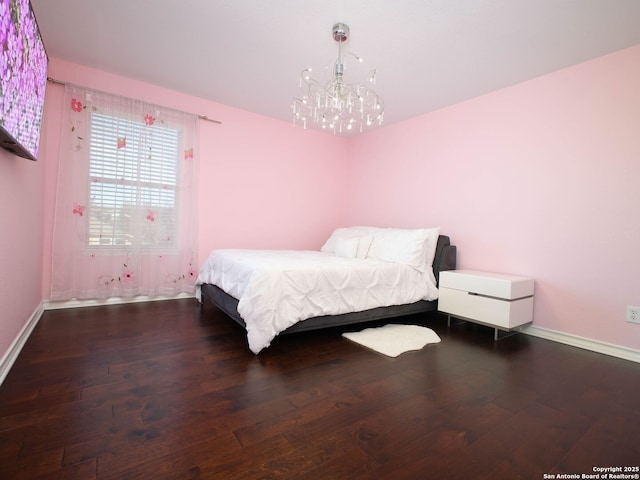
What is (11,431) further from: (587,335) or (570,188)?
(570,188)

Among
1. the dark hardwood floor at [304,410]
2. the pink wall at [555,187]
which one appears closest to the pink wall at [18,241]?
the dark hardwood floor at [304,410]

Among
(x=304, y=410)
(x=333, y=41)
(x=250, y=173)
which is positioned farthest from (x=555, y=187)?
(x=250, y=173)

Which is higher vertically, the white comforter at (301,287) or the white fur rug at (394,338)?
the white comforter at (301,287)

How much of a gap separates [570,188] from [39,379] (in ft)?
13.2

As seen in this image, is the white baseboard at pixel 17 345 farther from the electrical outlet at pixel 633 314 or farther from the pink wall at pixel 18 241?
the electrical outlet at pixel 633 314

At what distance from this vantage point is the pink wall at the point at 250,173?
310 centimetres

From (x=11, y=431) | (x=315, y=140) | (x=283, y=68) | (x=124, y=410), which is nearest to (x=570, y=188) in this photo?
(x=283, y=68)

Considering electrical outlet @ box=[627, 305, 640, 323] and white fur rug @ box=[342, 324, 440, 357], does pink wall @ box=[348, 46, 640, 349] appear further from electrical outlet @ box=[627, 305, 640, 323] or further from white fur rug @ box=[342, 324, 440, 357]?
white fur rug @ box=[342, 324, 440, 357]

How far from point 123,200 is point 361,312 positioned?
2.75 metres

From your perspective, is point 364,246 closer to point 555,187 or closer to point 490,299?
point 490,299

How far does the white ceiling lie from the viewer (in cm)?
209

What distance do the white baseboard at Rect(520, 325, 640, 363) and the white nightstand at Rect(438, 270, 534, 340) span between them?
0.14 meters

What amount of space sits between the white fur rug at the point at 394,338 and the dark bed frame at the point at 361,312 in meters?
0.11

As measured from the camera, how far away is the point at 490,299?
2.69 meters
